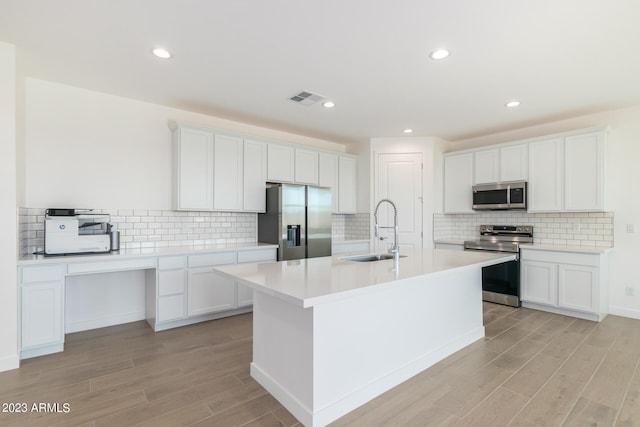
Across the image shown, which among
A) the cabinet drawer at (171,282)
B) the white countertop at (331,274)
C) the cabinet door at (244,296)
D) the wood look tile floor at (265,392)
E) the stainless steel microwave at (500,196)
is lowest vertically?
the wood look tile floor at (265,392)

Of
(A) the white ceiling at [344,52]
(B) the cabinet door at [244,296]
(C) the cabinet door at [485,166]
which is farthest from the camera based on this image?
(C) the cabinet door at [485,166]

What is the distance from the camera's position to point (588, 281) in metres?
3.77

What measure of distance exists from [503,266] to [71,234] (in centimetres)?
519

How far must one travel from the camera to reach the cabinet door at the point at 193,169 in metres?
3.82

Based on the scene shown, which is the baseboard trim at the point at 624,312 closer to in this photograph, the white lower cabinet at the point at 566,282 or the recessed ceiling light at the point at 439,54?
the white lower cabinet at the point at 566,282

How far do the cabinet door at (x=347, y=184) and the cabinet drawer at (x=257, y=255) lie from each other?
1656mm

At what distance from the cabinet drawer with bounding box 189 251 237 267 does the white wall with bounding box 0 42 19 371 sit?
1476 millimetres

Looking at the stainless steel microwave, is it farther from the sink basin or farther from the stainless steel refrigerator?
the sink basin

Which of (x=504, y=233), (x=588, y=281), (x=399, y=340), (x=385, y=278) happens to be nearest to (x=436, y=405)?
(x=399, y=340)

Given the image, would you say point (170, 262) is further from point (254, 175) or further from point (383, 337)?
point (383, 337)

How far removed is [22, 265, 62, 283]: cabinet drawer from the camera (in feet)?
8.87

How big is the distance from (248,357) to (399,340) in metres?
1.35

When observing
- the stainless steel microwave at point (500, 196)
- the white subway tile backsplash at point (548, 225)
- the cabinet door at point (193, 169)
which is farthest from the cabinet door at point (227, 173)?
the stainless steel microwave at point (500, 196)

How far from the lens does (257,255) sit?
407 cm
